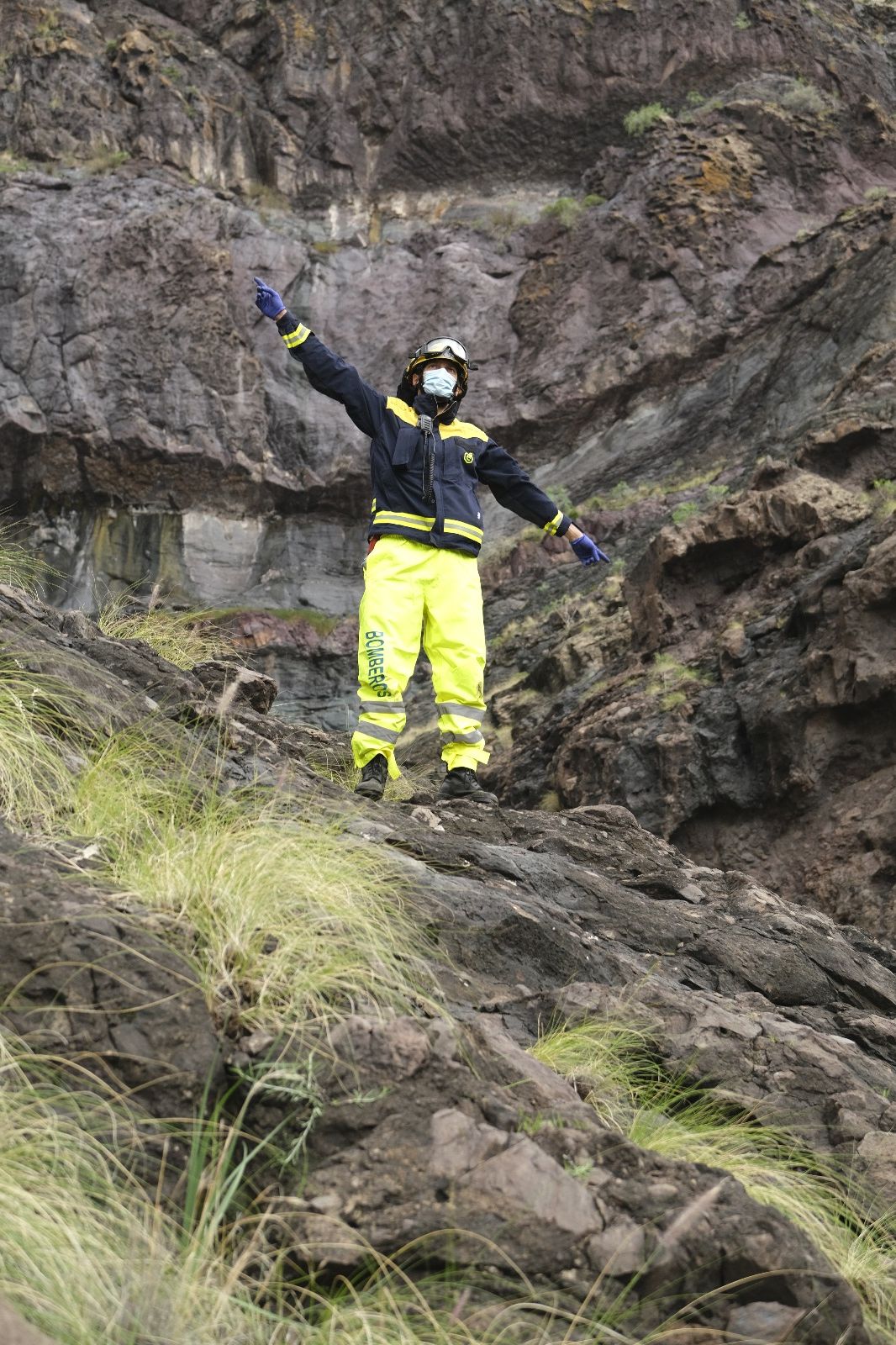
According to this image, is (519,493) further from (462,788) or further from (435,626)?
(462,788)

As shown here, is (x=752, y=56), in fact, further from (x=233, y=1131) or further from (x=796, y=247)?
(x=233, y=1131)

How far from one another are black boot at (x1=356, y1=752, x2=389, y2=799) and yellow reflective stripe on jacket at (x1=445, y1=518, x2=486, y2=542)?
4.01 feet

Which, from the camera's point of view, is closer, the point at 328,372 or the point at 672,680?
the point at 328,372

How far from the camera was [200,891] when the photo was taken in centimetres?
323

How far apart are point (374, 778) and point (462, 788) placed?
2.16 ft

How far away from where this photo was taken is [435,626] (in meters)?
6.68

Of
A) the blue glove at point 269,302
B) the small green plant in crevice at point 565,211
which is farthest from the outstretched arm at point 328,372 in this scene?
the small green plant in crevice at point 565,211

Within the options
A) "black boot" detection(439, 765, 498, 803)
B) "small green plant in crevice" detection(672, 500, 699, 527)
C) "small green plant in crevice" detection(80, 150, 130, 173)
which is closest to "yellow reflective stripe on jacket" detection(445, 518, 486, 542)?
"black boot" detection(439, 765, 498, 803)

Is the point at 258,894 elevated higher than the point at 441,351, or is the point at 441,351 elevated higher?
the point at 441,351

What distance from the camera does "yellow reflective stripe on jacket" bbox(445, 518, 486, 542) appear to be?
6707mm

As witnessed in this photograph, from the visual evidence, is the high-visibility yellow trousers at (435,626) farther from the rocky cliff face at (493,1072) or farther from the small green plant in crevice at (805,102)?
the small green plant in crevice at (805,102)

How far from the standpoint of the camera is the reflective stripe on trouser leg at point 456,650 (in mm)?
6641

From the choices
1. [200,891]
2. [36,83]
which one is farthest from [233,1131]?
[36,83]

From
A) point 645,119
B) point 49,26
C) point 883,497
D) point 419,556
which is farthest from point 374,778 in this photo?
point 49,26
